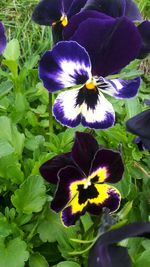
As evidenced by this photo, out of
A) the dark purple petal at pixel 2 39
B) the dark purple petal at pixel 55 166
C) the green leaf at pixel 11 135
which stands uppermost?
the dark purple petal at pixel 2 39

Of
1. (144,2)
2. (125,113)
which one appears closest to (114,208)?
(125,113)

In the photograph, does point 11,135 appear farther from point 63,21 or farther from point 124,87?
point 124,87

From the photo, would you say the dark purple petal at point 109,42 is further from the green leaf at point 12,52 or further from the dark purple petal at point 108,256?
the green leaf at point 12,52

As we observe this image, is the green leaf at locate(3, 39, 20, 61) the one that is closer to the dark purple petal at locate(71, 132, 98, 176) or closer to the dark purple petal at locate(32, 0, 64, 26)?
the dark purple petal at locate(32, 0, 64, 26)

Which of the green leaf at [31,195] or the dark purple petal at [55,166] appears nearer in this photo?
Answer: the dark purple petal at [55,166]

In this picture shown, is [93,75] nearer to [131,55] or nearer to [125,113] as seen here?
[131,55]

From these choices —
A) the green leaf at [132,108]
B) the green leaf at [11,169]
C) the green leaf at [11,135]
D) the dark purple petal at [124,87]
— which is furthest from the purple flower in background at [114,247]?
the green leaf at [132,108]
